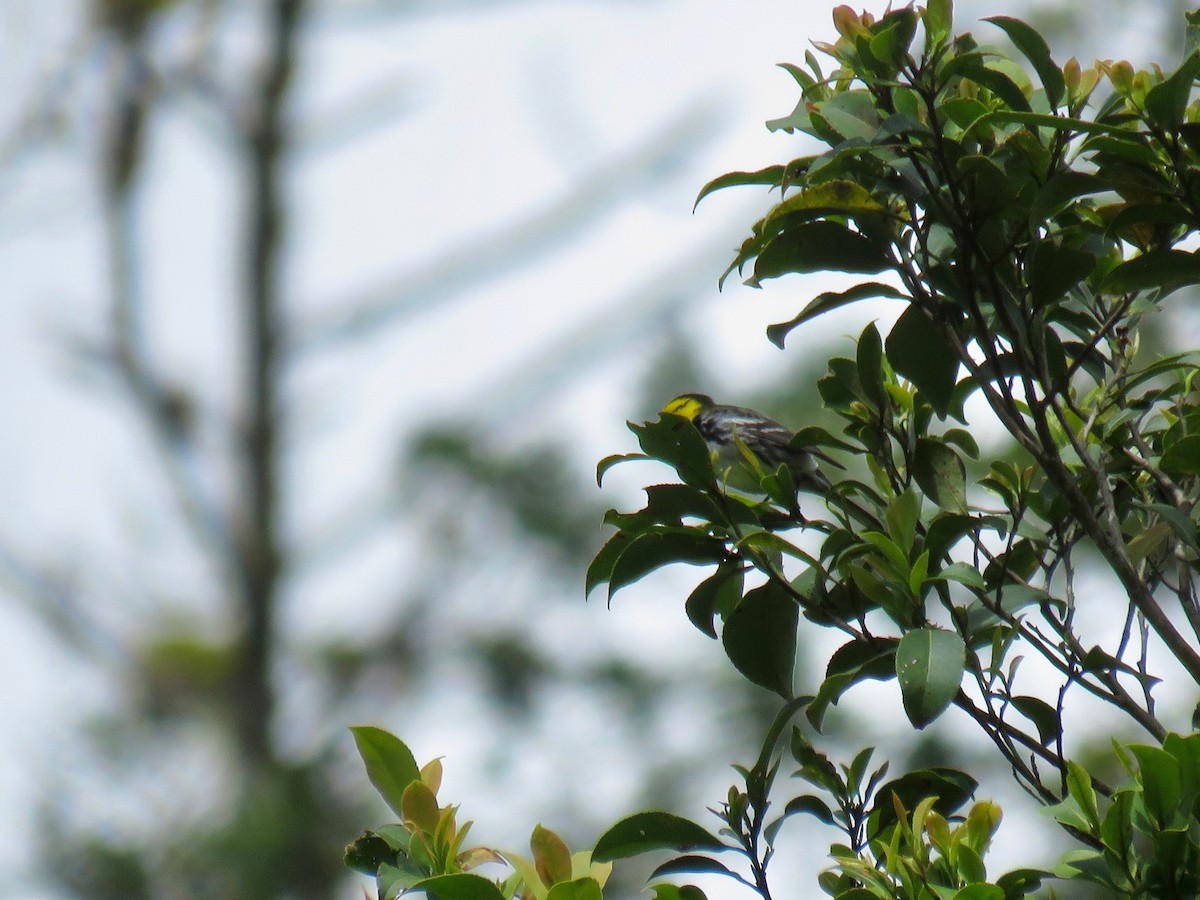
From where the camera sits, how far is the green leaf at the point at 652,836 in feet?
4.94

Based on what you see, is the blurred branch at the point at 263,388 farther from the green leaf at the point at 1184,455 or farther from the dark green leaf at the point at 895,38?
the green leaf at the point at 1184,455

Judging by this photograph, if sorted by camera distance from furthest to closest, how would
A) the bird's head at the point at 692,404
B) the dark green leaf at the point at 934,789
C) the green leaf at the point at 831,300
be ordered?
1. the bird's head at the point at 692,404
2. the green leaf at the point at 831,300
3. the dark green leaf at the point at 934,789

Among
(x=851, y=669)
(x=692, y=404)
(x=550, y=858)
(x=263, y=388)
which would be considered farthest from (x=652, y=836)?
(x=263, y=388)

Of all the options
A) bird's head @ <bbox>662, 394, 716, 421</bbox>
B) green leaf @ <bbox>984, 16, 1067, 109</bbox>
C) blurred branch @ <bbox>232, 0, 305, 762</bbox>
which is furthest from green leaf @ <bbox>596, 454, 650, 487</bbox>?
blurred branch @ <bbox>232, 0, 305, 762</bbox>

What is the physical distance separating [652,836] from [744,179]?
790mm

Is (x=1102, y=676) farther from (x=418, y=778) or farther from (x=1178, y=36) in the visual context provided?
(x=1178, y=36)

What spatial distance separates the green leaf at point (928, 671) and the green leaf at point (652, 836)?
0.30 metres

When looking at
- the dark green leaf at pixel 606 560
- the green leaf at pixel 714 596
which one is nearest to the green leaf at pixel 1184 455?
the green leaf at pixel 714 596

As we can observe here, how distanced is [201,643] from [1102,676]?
35.6 ft

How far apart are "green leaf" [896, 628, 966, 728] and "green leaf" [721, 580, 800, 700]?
24 centimetres

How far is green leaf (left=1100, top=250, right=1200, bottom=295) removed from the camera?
1603 millimetres

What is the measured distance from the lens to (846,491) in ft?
5.41

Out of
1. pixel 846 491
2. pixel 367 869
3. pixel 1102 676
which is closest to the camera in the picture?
pixel 367 869

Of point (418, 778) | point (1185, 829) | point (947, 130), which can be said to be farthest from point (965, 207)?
point (418, 778)
